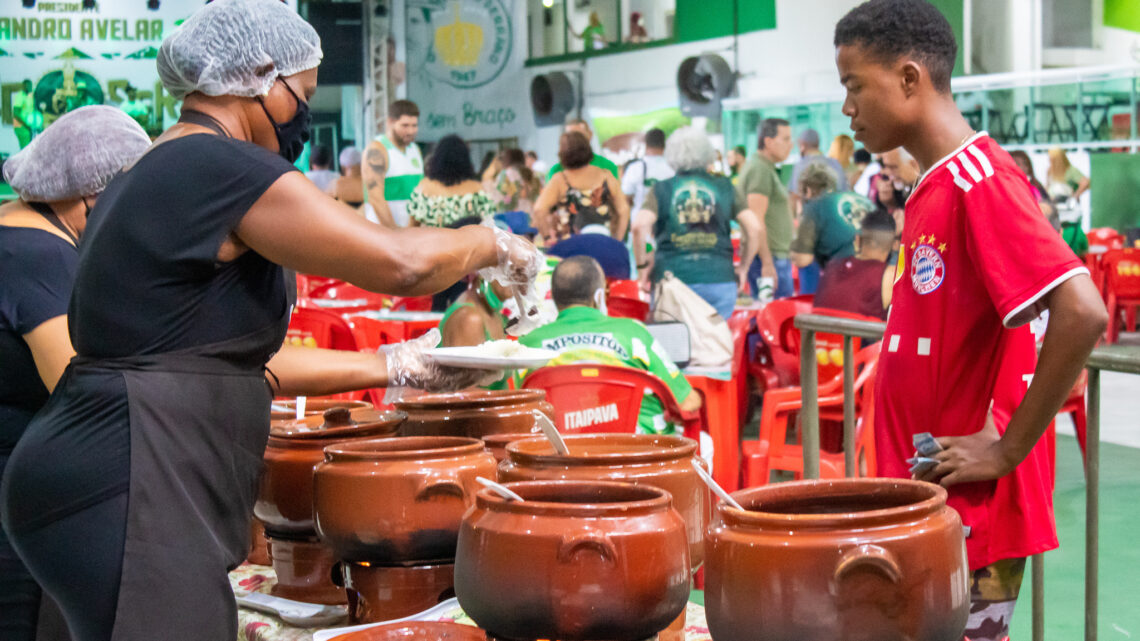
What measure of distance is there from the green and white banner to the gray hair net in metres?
3.09

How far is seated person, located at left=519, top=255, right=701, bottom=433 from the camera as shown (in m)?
3.91

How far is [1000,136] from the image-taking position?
12055mm

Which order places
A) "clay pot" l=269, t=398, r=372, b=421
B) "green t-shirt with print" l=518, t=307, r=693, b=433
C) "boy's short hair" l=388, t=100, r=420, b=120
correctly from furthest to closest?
"boy's short hair" l=388, t=100, r=420, b=120 → "green t-shirt with print" l=518, t=307, r=693, b=433 → "clay pot" l=269, t=398, r=372, b=421

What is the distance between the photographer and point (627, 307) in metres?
6.25

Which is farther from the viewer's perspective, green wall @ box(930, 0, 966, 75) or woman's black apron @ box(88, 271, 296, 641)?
green wall @ box(930, 0, 966, 75)

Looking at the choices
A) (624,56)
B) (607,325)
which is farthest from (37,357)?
(624,56)

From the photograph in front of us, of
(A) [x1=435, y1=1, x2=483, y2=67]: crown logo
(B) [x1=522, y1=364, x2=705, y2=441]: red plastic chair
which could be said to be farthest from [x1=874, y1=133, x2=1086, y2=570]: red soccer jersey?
(A) [x1=435, y1=1, x2=483, y2=67]: crown logo

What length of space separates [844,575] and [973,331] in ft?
2.27

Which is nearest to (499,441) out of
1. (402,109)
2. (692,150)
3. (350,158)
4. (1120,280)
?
(692,150)

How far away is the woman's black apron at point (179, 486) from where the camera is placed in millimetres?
1404

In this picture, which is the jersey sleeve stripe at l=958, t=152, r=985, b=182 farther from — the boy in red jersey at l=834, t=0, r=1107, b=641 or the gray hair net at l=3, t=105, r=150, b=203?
the gray hair net at l=3, t=105, r=150, b=203

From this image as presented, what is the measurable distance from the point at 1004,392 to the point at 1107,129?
11030mm

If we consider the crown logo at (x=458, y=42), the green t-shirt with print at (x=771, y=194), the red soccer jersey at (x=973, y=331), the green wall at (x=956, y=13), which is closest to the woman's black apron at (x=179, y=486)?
the red soccer jersey at (x=973, y=331)

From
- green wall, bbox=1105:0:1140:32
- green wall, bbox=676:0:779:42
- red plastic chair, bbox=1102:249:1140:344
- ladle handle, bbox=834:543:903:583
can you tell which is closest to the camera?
ladle handle, bbox=834:543:903:583
